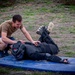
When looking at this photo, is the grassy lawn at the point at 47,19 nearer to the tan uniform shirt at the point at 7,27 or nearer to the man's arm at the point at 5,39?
the man's arm at the point at 5,39

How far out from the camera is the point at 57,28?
396 inches

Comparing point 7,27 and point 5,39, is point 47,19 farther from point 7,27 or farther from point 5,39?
point 5,39

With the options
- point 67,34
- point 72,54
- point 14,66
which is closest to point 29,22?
point 67,34

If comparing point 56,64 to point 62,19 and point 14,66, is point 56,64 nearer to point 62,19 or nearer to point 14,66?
point 14,66

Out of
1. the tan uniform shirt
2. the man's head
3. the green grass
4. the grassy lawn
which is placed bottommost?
the green grass

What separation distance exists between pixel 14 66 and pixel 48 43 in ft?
3.61

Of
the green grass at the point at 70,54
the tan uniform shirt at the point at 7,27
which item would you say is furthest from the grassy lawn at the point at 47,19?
the tan uniform shirt at the point at 7,27

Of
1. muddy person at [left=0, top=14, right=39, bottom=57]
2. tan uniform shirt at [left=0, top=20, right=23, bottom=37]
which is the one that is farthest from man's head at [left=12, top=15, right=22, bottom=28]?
tan uniform shirt at [left=0, top=20, right=23, bottom=37]

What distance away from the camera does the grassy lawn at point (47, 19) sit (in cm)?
722

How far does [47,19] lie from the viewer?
11.7m

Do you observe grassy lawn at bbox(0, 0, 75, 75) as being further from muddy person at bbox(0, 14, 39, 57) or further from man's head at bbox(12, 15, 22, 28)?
man's head at bbox(12, 15, 22, 28)

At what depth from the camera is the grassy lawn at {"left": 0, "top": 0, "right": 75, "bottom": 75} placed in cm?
722

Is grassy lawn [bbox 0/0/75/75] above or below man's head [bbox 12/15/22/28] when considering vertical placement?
below

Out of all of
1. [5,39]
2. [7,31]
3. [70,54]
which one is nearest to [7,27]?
[7,31]
